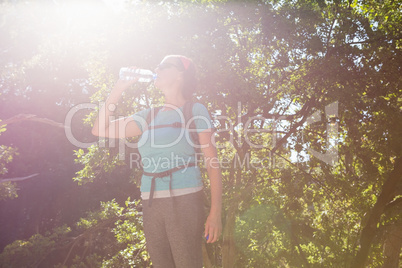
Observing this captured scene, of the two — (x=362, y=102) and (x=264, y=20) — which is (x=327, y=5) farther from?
(x=362, y=102)

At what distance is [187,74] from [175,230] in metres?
0.99

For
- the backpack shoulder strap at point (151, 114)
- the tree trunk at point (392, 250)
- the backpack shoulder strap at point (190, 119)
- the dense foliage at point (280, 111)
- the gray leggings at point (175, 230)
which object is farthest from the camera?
the tree trunk at point (392, 250)

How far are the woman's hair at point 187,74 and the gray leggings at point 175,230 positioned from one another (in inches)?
26.9

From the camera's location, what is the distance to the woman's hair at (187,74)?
7.38 feet

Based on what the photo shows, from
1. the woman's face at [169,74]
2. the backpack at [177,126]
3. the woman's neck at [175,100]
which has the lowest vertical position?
the backpack at [177,126]

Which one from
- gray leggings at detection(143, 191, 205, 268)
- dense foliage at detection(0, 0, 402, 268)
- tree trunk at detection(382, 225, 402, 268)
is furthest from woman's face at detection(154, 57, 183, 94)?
tree trunk at detection(382, 225, 402, 268)

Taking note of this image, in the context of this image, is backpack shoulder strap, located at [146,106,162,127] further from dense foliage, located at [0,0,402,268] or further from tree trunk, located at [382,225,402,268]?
tree trunk, located at [382,225,402,268]

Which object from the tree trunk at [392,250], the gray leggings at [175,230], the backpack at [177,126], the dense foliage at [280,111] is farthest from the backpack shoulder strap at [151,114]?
the tree trunk at [392,250]

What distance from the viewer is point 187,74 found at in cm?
228

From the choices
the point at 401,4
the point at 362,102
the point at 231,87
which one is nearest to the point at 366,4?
the point at 401,4

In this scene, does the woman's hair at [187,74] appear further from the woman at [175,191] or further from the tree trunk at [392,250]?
the tree trunk at [392,250]

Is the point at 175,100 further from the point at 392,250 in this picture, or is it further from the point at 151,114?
the point at 392,250

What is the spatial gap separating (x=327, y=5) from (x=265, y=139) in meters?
2.72

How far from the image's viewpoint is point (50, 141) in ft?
69.7
